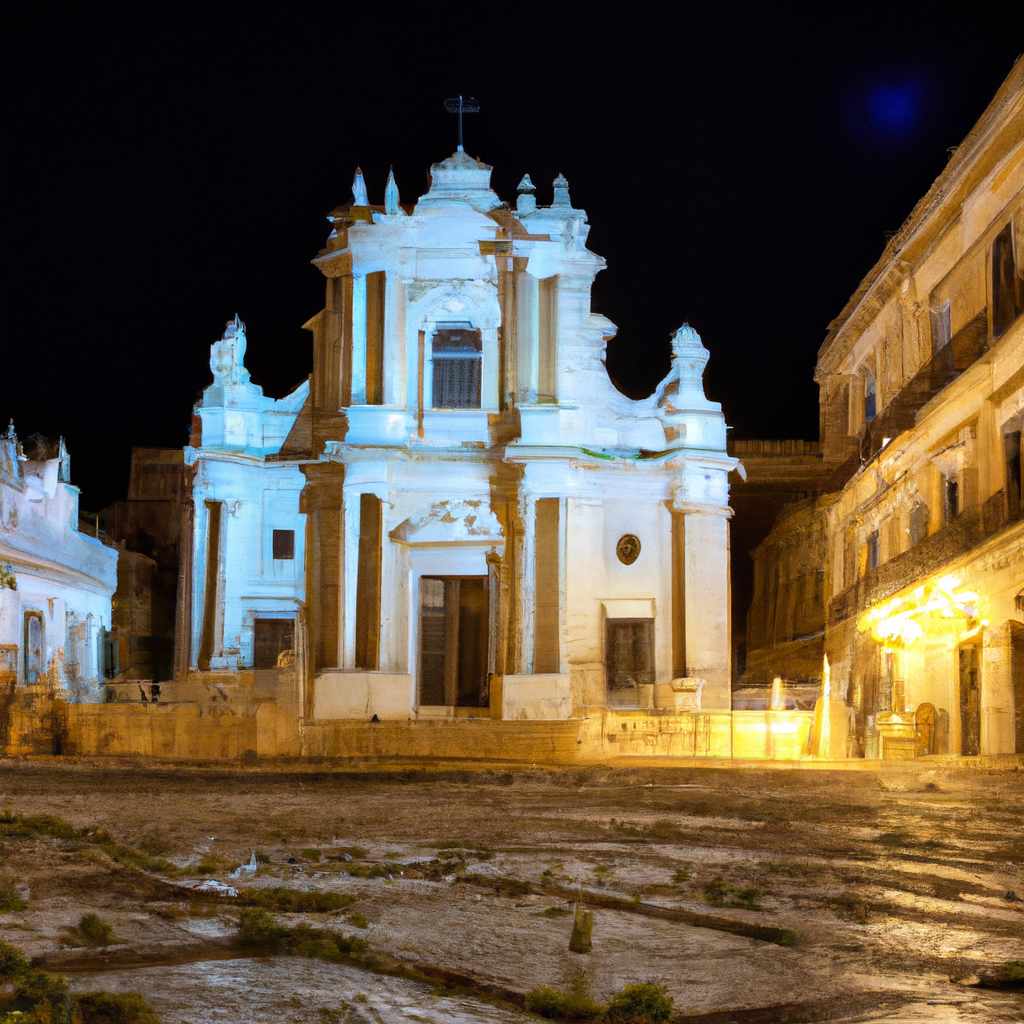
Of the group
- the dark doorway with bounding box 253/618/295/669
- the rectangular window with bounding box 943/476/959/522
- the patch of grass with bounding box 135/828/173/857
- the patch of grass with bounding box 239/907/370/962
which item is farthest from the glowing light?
the patch of grass with bounding box 239/907/370/962

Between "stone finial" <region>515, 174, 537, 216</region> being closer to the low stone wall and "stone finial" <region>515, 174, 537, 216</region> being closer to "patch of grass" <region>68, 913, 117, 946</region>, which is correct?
the low stone wall

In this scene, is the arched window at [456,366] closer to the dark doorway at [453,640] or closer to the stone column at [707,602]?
the dark doorway at [453,640]

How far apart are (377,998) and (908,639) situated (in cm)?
2318

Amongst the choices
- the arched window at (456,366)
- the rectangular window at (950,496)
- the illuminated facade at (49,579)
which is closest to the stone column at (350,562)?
the arched window at (456,366)

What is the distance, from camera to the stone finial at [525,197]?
105 ft

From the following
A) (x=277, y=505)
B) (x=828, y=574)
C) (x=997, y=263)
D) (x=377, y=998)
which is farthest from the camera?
(x=828, y=574)

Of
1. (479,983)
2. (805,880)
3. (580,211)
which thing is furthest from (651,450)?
(479,983)

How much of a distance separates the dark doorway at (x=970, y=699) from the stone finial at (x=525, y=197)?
43.6 ft

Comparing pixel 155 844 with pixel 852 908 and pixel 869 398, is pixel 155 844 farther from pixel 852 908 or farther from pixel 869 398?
pixel 869 398

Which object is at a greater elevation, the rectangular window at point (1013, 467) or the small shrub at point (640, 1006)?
the rectangular window at point (1013, 467)

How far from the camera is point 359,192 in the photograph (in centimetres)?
3180

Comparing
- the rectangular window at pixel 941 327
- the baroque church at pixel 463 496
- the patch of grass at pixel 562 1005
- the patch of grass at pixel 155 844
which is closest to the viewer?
the patch of grass at pixel 562 1005

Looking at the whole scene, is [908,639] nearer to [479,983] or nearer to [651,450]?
[651,450]

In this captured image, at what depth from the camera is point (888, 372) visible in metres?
33.6
